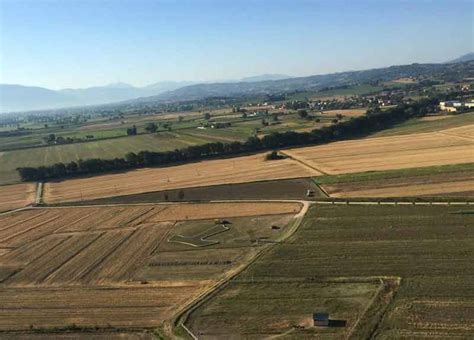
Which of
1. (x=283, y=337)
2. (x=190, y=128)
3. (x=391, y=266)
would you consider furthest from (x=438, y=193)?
(x=190, y=128)

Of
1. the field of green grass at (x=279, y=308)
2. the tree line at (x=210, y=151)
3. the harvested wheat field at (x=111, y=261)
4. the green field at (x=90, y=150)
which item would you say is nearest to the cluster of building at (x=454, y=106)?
the tree line at (x=210, y=151)

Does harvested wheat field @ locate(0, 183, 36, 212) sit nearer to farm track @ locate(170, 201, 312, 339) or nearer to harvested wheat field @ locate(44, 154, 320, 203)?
harvested wheat field @ locate(44, 154, 320, 203)

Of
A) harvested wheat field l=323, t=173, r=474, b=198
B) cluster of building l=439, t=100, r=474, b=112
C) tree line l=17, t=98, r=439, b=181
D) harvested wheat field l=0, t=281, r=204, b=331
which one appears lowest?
harvested wheat field l=0, t=281, r=204, b=331

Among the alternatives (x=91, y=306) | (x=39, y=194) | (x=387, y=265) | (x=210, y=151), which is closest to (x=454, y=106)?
(x=210, y=151)

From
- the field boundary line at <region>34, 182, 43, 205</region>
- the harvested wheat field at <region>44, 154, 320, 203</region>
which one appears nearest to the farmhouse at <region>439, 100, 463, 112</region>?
the harvested wheat field at <region>44, 154, 320, 203</region>

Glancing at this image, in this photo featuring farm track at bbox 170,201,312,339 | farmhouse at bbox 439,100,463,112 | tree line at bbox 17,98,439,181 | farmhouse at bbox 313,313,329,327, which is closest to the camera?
farmhouse at bbox 313,313,329,327

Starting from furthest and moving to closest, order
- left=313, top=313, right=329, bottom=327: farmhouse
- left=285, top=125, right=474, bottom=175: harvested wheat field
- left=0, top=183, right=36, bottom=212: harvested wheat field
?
left=285, top=125, right=474, bottom=175: harvested wheat field, left=0, top=183, right=36, bottom=212: harvested wheat field, left=313, top=313, right=329, bottom=327: farmhouse
